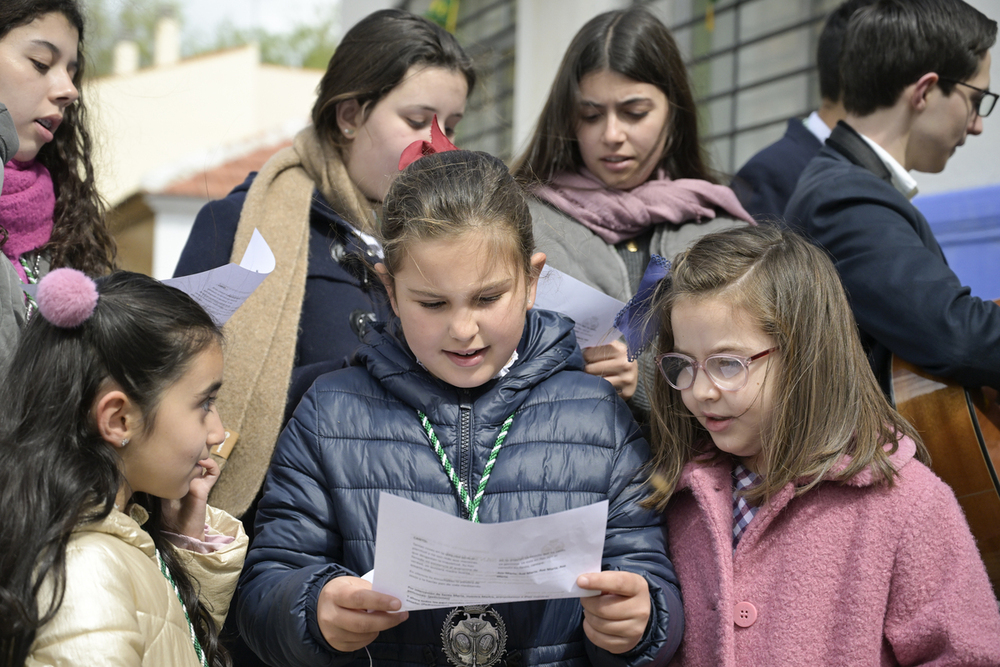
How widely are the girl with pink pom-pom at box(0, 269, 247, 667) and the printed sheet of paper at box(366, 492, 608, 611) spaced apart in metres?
0.50

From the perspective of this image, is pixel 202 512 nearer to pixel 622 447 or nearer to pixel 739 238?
pixel 622 447

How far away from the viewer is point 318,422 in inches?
77.1

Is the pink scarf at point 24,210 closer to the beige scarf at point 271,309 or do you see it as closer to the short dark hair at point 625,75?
the beige scarf at point 271,309

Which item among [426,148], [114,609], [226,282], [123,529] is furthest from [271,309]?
[114,609]

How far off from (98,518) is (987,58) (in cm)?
263

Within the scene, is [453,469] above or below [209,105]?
below

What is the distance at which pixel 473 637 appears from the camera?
1.80 metres

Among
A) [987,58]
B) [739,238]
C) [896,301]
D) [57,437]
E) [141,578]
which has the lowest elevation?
[141,578]

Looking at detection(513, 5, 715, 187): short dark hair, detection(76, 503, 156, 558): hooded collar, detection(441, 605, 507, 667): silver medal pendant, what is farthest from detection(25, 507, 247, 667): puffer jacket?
detection(513, 5, 715, 187): short dark hair

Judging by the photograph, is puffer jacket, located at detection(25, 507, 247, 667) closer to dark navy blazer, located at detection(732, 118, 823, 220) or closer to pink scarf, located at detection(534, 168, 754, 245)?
pink scarf, located at detection(534, 168, 754, 245)

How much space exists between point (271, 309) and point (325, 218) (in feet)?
1.20

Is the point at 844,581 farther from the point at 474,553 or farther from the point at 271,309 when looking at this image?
the point at 271,309

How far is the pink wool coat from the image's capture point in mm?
1722

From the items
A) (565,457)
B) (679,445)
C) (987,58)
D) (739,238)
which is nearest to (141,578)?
(565,457)
